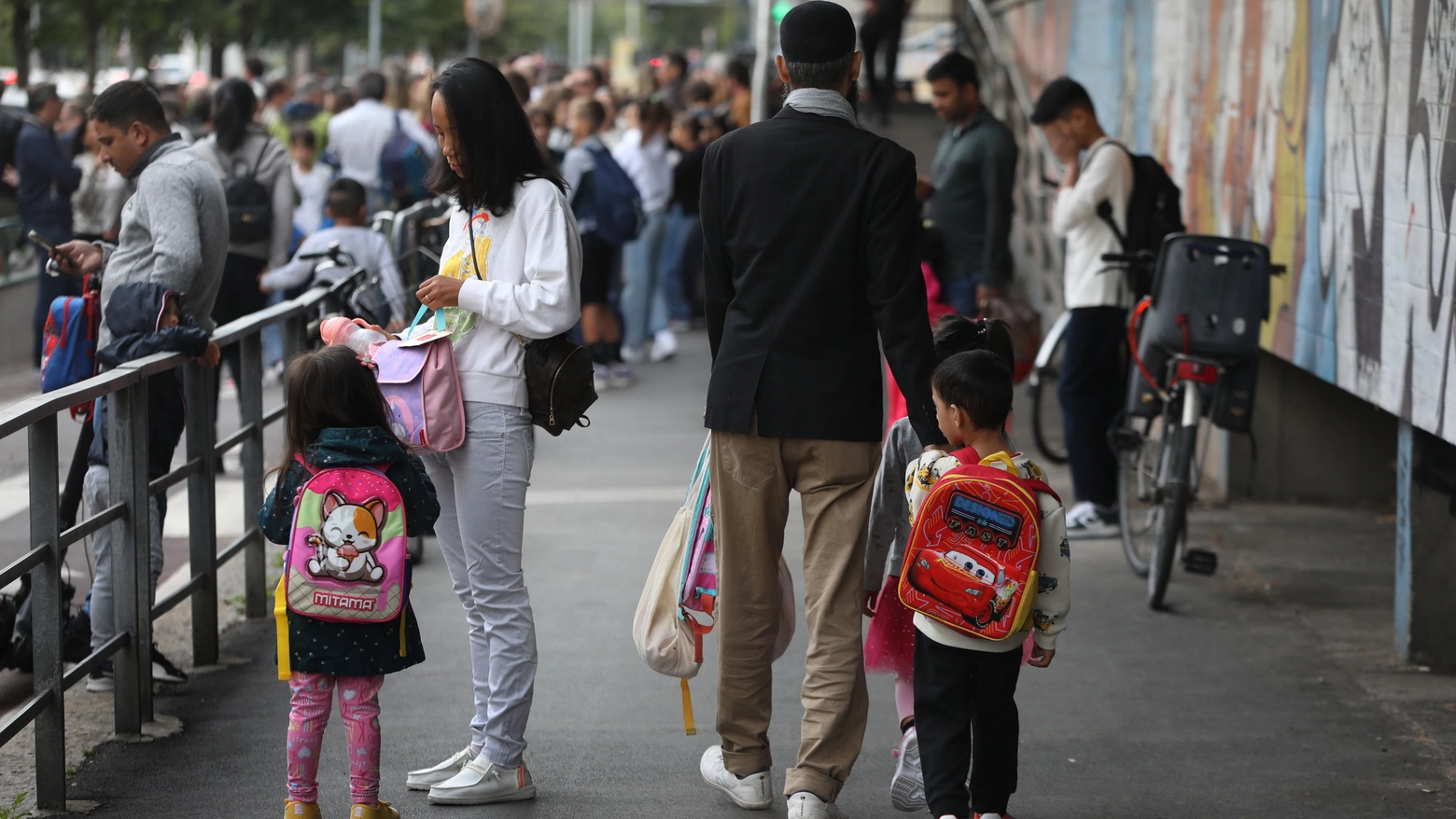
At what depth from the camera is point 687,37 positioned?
110312 mm

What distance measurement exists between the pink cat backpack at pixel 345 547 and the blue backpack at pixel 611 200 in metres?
7.84

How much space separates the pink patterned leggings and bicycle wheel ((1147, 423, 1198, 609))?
11.4 ft

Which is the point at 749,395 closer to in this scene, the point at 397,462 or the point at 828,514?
the point at 828,514

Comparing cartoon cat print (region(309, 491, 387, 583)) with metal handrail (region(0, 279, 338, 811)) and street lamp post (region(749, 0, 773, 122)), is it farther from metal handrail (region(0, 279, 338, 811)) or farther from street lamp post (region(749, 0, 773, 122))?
street lamp post (region(749, 0, 773, 122))

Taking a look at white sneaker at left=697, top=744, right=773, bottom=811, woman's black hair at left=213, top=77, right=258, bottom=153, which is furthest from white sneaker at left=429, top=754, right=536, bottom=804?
woman's black hair at left=213, top=77, right=258, bottom=153

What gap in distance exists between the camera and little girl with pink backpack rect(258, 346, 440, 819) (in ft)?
13.2

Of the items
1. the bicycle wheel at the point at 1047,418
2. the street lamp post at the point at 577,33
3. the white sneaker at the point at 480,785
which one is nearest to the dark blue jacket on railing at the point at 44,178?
the bicycle wheel at the point at 1047,418

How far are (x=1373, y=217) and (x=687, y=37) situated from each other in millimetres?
107056

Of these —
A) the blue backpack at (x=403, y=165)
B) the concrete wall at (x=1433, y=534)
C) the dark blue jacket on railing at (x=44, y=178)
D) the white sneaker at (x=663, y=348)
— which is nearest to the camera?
the concrete wall at (x=1433, y=534)

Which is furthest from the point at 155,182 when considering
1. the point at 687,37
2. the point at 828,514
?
the point at 687,37

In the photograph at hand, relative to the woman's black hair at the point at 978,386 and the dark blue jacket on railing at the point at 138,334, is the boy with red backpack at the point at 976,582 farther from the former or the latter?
the dark blue jacket on railing at the point at 138,334

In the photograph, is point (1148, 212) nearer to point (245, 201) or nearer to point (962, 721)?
point (962, 721)

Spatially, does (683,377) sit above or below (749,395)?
below

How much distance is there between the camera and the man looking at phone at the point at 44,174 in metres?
12.3
